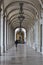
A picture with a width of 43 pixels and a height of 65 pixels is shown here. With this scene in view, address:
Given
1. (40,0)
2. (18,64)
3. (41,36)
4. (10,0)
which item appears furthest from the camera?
(41,36)

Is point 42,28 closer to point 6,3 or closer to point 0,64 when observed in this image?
point 6,3

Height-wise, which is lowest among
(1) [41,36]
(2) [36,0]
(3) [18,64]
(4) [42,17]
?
(3) [18,64]

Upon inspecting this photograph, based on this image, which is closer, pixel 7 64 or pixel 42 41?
pixel 7 64

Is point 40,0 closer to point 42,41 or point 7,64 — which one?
point 42,41

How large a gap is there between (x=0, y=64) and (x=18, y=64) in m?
1.12

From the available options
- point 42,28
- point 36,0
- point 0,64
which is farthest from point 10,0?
point 0,64

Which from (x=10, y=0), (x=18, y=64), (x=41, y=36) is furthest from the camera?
(x=41, y=36)

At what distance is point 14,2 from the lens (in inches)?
1059

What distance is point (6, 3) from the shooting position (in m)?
26.0

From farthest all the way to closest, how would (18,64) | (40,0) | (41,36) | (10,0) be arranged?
(41,36)
(10,0)
(40,0)
(18,64)

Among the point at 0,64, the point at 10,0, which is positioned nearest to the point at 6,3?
the point at 10,0

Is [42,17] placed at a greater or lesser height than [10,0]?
lesser

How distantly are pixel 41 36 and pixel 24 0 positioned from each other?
465cm

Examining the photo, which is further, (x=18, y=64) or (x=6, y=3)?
(x=6, y=3)
